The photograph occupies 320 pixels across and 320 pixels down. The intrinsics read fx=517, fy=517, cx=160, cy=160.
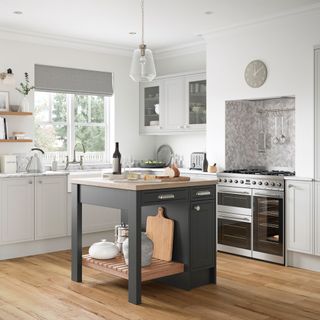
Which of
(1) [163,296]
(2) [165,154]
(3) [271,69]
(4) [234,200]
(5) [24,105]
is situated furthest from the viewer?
(2) [165,154]

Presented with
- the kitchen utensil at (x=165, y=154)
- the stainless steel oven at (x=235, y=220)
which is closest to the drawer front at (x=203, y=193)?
the stainless steel oven at (x=235, y=220)

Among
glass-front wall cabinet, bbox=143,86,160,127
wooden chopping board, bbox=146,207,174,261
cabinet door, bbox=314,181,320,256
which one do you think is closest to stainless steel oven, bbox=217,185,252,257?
Result: cabinet door, bbox=314,181,320,256

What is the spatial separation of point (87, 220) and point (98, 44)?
2.44 m

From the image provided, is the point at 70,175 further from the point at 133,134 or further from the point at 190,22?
the point at 190,22

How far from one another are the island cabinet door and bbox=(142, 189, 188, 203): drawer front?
0.53ft

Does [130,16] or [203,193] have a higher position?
[130,16]

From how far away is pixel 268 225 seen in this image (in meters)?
5.70

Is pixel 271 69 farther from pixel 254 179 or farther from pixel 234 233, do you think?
pixel 234 233

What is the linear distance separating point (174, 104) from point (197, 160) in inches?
34.0

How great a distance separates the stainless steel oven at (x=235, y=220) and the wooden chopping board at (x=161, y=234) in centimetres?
147

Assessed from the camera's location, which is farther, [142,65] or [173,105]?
[173,105]

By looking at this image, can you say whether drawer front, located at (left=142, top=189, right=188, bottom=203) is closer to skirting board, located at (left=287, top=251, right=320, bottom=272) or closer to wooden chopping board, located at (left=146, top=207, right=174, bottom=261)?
wooden chopping board, located at (left=146, top=207, right=174, bottom=261)

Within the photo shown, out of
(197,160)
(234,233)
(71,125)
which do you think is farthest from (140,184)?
Result: (71,125)

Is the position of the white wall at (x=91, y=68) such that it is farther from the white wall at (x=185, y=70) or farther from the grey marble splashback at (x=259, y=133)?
the grey marble splashback at (x=259, y=133)
